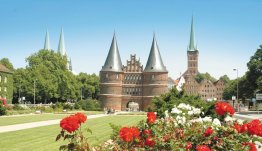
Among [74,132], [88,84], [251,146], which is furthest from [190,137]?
[88,84]

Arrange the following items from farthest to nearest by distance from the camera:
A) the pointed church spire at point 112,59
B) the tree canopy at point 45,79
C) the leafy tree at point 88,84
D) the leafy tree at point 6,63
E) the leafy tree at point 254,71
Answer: the leafy tree at point 88,84 → the leafy tree at point 6,63 → the pointed church spire at point 112,59 → the tree canopy at point 45,79 → the leafy tree at point 254,71

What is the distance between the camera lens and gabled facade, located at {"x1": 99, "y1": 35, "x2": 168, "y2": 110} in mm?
85500

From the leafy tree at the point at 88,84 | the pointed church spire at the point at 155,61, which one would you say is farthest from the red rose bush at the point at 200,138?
the leafy tree at the point at 88,84

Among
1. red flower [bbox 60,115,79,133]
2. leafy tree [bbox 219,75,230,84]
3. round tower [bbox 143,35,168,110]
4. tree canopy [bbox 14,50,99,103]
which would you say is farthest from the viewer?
leafy tree [bbox 219,75,230,84]

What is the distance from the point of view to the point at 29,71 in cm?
8338

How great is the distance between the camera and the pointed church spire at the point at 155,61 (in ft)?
281

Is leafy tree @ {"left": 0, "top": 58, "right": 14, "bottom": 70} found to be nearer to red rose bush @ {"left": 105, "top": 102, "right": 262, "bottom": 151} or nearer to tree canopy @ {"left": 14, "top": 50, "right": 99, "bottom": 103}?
tree canopy @ {"left": 14, "top": 50, "right": 99, "bottom": 103}

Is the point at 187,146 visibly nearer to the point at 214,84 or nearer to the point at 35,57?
the point at 35,57

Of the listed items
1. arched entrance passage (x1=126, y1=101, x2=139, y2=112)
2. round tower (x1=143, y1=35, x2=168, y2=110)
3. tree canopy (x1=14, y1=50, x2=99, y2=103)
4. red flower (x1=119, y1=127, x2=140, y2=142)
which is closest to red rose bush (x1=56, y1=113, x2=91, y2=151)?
red flower (x1=119, y1=127, x2=140, y2=142)

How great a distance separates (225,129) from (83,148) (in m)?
2.74

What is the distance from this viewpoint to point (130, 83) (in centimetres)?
8956

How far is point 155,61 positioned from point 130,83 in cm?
793

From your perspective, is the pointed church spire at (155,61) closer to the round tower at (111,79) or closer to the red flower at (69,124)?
the round tower at (111,79)

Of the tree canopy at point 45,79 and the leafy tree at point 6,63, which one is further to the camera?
the leafy tree at point 6,63
